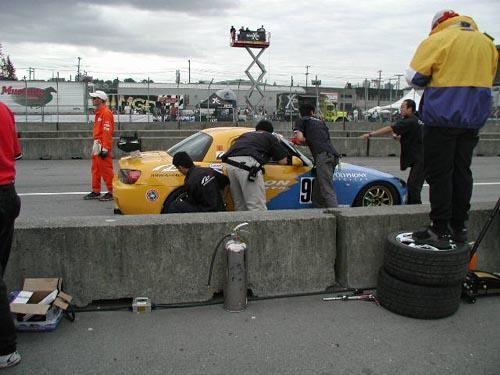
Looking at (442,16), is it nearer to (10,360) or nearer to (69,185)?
(10,360)

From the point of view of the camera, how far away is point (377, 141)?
18.3m

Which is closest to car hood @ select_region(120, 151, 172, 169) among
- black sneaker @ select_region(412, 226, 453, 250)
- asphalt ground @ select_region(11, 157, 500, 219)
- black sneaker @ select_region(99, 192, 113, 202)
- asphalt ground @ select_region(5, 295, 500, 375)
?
asphalt ground @ select_region(11, 157, 500, 219)

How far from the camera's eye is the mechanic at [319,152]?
667 centimetres

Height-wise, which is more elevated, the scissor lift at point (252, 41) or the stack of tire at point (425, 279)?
the scissor lift at point (252, 41)

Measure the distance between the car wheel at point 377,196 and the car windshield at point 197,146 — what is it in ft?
7.30

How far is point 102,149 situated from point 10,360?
19.5 ft

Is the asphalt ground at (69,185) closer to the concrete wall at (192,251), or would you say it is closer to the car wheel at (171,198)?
the car wheel at (171,198)

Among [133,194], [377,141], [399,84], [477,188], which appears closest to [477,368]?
[133,194]

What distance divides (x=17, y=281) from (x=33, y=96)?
2377cm

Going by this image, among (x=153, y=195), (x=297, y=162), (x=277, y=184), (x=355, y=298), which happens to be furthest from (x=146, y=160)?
(x=355, y=298)

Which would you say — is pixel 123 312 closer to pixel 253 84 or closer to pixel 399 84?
pixel 253 84

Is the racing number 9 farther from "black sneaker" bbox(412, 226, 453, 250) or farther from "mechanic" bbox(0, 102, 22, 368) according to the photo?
"mechanic" bbox(0, 102, 22, 368)

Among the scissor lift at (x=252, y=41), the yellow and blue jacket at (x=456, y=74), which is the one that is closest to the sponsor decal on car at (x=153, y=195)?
the yellow and blue jacket at (x=456, y=74)

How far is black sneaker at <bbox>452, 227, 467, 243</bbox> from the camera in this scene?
4.36 metres
